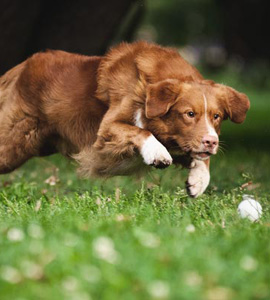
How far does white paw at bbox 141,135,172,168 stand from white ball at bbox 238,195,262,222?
70 centimetres

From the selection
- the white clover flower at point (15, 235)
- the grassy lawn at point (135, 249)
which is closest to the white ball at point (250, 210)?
the grassy lawn at point (135, 249)

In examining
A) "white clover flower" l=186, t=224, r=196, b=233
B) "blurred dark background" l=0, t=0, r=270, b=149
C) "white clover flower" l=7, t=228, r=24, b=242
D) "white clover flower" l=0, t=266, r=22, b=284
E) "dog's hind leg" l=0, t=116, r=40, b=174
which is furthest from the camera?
"blurred dark background" l=0, t=0, r=270, b=149

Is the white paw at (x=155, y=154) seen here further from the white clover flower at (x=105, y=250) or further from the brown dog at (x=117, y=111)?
the white clover flower at (x=105, y=250)

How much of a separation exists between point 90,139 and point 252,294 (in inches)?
140

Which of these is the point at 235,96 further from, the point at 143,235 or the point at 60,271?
the point at 60,271

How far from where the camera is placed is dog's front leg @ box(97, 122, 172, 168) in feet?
18.6

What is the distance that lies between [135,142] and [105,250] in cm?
233

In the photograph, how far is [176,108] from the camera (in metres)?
5.84

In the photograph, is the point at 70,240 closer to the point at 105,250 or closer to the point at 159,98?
the point at 105,250

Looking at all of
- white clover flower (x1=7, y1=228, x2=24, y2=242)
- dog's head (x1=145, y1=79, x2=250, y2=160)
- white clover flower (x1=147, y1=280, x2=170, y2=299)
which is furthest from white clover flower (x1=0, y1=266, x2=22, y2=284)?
dog's head (x1=145, y1=79, x2=250, y2=160)

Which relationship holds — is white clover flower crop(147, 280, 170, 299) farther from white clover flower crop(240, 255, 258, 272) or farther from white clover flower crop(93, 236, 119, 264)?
white clover flower crop(240, 255, 258, 272)

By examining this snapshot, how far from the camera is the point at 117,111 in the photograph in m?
6.13

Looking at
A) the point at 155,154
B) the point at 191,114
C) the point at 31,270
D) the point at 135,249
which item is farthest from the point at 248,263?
the point at 191,114

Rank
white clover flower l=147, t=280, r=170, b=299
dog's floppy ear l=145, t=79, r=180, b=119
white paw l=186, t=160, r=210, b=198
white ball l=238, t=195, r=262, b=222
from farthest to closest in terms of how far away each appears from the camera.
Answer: white paw l=186, t=160, r=210, b=198
dog's floppy ear l=145, t=79, r=180, b=119
white ball l=238, t=195, r=262, b=222
white clover flower l=147, t=280, r=170, b=299
